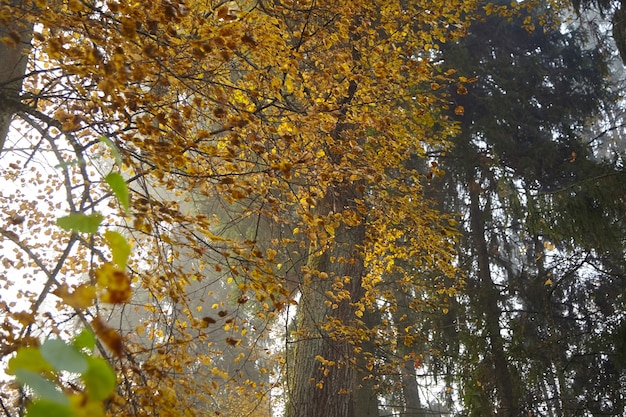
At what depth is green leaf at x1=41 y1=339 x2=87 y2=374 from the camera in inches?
22.9

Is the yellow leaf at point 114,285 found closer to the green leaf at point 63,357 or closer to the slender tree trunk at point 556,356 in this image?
the green leaf at point 63,357

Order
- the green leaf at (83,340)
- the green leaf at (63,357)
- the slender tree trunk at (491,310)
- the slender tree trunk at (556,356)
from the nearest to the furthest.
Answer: the green leaf at (63,357) → the green leaf at (83,340) → the slender tree trunk at (556,356) → the slender tree trunk at (491,310)

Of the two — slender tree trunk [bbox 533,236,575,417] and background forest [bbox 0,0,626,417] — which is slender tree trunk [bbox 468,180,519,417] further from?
slender tree trunk [bbox 533,236,575,417]

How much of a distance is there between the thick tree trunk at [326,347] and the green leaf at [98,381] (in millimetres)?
3682

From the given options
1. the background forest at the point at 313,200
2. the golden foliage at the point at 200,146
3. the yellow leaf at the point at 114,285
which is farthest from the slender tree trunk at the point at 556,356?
the yellow leaf at the point at 114,285

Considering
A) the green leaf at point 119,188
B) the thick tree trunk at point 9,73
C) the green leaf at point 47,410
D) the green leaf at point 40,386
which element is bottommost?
the green leaf at point 47,410

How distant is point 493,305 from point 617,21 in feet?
14.0

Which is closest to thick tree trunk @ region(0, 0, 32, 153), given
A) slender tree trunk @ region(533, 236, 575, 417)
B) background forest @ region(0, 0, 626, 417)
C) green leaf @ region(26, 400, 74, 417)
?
background forest @ region(0, 0, 626, 417)

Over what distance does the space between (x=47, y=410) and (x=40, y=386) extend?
3cm

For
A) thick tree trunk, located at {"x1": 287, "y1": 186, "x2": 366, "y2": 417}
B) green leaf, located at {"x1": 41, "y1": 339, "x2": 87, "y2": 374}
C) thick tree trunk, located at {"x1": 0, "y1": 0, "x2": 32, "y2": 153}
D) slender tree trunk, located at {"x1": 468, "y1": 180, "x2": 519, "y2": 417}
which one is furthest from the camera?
slender tree trunk, located at {"x1": 468, "y1": 180, "x2": 519, "y2": 417}

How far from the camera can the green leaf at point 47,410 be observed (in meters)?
0.59

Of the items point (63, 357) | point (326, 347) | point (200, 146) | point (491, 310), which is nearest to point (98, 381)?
point (63, 357)

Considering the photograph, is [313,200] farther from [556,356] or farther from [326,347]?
Answer: [556,356]

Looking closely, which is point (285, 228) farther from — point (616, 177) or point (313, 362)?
point (616, 177)
